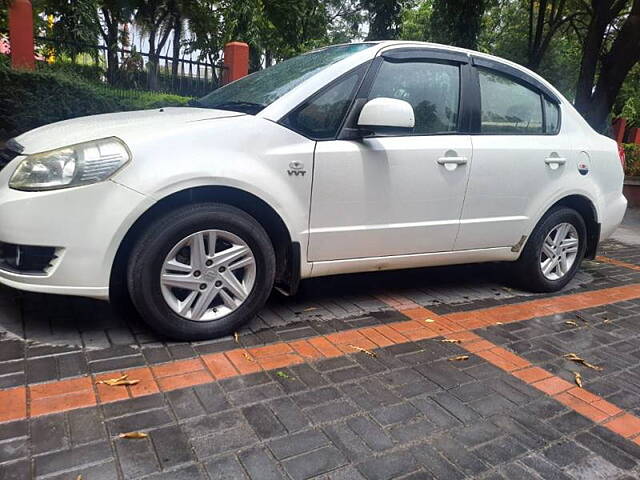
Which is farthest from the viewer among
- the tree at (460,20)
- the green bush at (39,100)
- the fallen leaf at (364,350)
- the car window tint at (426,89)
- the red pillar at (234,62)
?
the tree at (460,20)

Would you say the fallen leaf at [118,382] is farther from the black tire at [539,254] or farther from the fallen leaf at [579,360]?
the black tire at [539,254]

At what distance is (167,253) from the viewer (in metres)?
2.96

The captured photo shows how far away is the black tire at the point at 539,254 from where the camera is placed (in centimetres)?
445

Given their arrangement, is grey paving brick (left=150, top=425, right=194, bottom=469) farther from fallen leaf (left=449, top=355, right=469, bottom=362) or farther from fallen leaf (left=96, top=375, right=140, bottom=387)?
fallen leaf (left=449, top=355, right=469, bottom=362)

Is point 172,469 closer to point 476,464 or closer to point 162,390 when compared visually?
point 162,390

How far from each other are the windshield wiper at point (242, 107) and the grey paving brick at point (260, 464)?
1.93 meters

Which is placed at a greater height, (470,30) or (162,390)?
(470,30)

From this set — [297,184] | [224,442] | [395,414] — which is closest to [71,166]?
[297,184]

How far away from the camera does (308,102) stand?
335 cm

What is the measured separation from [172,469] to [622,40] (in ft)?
37.8

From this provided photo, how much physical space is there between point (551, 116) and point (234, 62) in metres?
6.78

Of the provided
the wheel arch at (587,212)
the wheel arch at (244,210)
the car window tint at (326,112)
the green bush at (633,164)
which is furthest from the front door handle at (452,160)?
the green bush at (633,164)

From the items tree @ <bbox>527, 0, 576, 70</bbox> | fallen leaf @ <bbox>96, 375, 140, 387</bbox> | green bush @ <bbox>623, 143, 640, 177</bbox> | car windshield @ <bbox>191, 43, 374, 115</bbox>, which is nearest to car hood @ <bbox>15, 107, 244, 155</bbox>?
car windshield @ <bbox>191, 43, 374, 115</bbox>

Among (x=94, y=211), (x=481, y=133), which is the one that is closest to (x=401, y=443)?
(x=94, y=211)
